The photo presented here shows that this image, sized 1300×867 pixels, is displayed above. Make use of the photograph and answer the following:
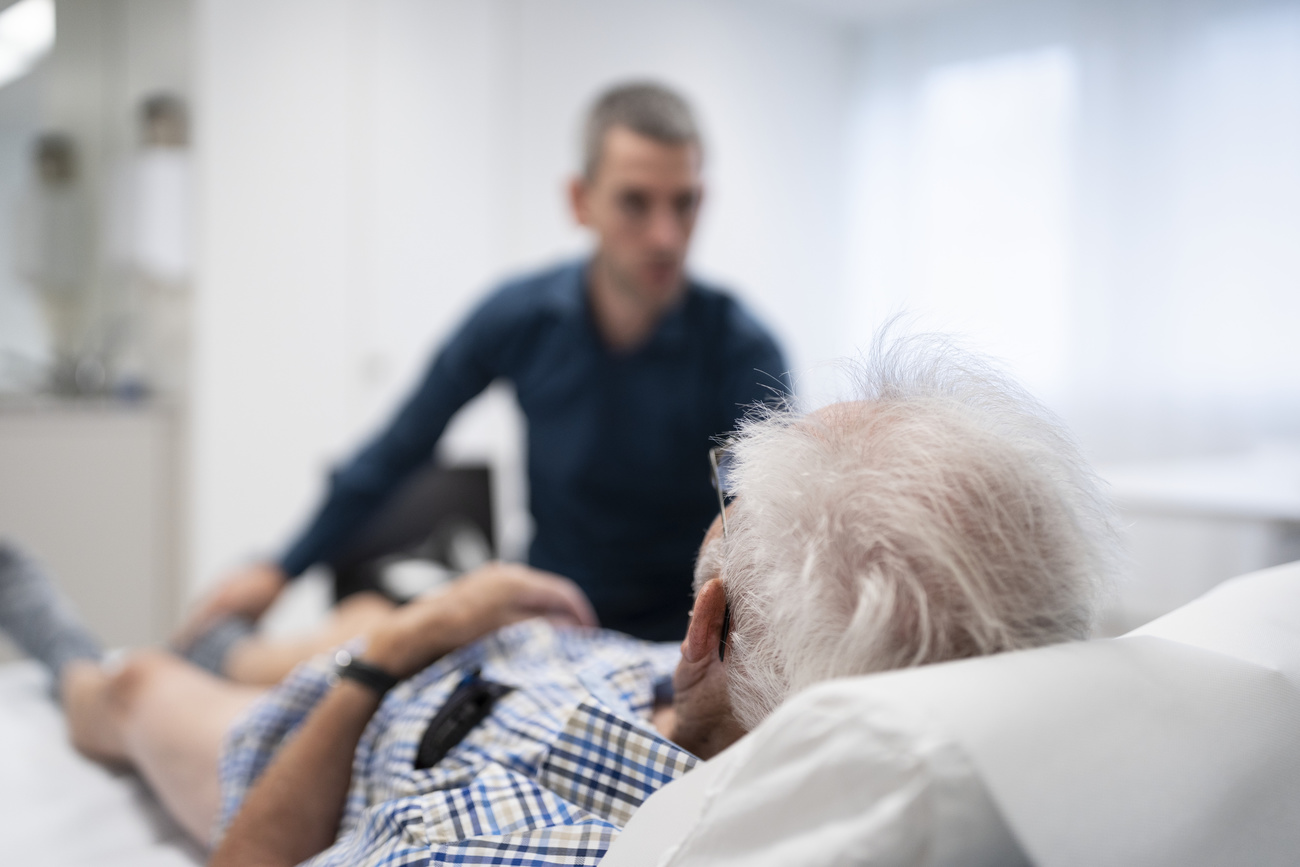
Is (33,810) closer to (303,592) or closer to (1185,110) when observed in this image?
(303,592)

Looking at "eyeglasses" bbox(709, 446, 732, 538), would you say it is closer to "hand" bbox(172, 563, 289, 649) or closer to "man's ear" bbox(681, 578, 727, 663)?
"man's ear" bbox(681, 578, 727, 663)

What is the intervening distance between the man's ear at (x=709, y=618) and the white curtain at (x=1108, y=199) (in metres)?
2.82

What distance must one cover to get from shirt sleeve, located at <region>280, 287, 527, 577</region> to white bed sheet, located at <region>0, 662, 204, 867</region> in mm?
518

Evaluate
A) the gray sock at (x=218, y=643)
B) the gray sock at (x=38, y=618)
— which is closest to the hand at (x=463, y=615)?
the gray sock at (x=218, y=643)

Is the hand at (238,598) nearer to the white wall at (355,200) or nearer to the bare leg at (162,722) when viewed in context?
the bare leg at (162,722)

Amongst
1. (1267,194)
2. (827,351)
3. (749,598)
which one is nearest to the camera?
(749,598)

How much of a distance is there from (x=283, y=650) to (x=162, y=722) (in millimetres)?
303

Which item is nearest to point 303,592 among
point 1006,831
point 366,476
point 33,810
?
point 366,476

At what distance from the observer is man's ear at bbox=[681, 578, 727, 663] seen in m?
0.74

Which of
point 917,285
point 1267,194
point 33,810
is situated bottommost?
point 33,810

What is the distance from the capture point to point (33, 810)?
117 cm

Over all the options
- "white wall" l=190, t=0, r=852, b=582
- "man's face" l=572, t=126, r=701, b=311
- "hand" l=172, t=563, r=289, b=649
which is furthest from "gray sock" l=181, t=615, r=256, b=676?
"white wall" l=190, t=0, r=852, b=582

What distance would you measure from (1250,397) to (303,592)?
374 centimetres

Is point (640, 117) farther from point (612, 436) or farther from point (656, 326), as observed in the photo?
point (612, 436)
